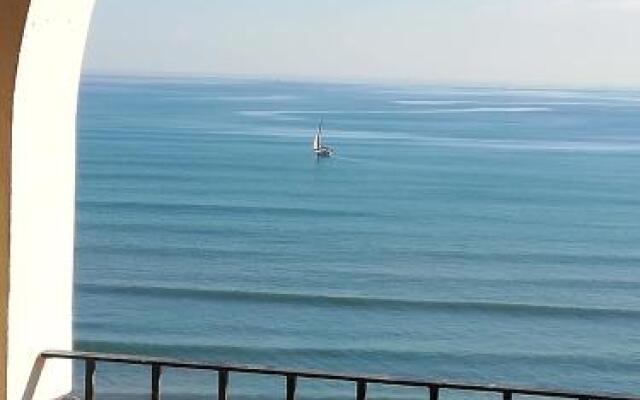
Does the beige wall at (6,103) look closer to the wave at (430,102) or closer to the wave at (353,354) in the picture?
the wave at (353,354)

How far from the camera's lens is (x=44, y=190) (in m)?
2.99

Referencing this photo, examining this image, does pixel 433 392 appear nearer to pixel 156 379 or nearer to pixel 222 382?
pixel 222 382

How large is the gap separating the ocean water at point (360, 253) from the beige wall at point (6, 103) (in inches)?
556

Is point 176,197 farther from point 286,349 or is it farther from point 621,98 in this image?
point 621,98

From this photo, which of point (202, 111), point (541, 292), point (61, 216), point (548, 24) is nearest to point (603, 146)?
point (548, 24)

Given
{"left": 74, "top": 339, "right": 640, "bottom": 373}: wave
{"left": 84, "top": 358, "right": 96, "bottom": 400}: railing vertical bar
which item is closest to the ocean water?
{"left": 74, "top": 339, "right": 640, "bottom": 373}: wave

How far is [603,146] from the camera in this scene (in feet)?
192

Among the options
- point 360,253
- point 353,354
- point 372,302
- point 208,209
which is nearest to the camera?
point 353,354

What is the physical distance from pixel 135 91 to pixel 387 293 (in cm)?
6225

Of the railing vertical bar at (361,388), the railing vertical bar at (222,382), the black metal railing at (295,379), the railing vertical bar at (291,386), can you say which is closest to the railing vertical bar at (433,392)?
the black metal railing at (295,379)

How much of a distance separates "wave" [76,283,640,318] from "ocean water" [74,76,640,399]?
66 millimetres

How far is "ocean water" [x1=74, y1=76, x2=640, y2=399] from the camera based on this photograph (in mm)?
22297

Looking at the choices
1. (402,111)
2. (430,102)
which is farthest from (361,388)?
(430,102)

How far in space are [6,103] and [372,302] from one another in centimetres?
2347
